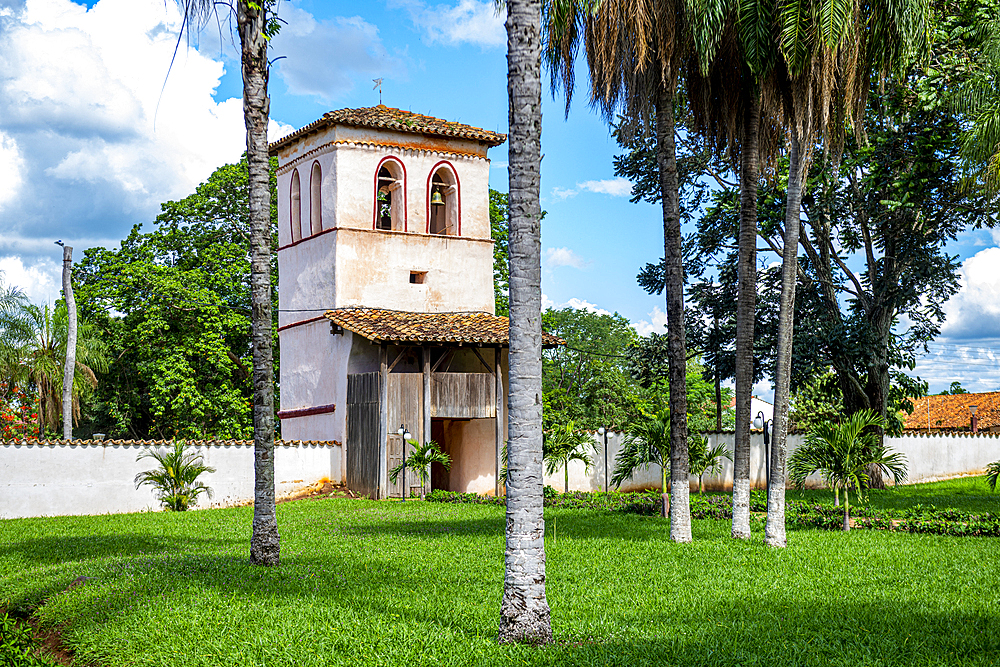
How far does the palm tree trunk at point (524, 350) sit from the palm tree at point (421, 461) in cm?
1557

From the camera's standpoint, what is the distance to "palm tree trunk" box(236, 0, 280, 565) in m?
11.4

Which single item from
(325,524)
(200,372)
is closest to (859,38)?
(325,524)

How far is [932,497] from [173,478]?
18882 mm

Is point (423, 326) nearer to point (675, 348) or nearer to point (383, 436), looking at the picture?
point (383, 436)

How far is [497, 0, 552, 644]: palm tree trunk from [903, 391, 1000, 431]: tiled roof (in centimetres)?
4299


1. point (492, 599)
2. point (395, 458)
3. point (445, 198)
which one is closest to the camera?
point (492, 599)

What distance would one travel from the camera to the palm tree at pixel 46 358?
29.5 meters

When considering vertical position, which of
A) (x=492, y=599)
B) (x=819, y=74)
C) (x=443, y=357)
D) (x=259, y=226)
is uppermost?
(x=819, y=74)

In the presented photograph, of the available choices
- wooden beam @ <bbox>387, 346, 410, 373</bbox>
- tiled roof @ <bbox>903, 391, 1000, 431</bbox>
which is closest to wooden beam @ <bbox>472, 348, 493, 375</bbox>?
wooden beam @ <bbox>387, 346, 410, 373</bbox>

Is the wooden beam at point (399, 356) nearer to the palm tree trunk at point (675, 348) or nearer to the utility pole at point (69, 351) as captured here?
the utility pole at point (69, 351)

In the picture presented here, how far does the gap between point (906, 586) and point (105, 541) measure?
37.1ft

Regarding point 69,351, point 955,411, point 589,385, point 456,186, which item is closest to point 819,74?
point 456,186

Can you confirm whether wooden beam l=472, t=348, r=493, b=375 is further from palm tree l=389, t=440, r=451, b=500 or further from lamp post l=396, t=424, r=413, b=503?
lamp post l=396, t=424, r=413, b=503

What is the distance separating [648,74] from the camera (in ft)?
45.2
